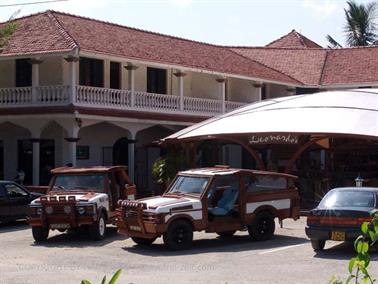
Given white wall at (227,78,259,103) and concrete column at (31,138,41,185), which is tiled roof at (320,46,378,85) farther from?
concrete column at (31,138,41,185)

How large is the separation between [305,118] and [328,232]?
433 inches

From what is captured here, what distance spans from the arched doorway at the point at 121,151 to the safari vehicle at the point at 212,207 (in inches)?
621

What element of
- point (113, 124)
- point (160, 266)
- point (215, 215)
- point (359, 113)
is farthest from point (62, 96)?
point (160, 266)

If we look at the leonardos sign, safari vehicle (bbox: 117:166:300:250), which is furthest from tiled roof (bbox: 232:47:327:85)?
safari vehicle (bbox: 117:166:300:250)

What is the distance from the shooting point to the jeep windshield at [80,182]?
1744cm

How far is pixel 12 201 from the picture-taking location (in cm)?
1978

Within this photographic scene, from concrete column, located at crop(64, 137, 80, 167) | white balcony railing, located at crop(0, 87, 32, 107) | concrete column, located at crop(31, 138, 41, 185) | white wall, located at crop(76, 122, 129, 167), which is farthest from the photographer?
white wall, located at crop(76, 122, 129, 167)

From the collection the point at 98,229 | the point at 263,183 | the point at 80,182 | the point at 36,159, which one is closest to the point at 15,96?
the point at 36,159

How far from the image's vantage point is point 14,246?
15.9 meters

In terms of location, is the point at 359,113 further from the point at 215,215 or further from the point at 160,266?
the point at 160,266

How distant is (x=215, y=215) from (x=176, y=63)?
16.1m

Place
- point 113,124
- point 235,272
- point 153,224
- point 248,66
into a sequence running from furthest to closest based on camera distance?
point 248,66, point 113,124, point 153,224, point 235,272

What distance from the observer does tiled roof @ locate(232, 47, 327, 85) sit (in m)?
39.0

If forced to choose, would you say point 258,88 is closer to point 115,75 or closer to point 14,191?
point 115,75
